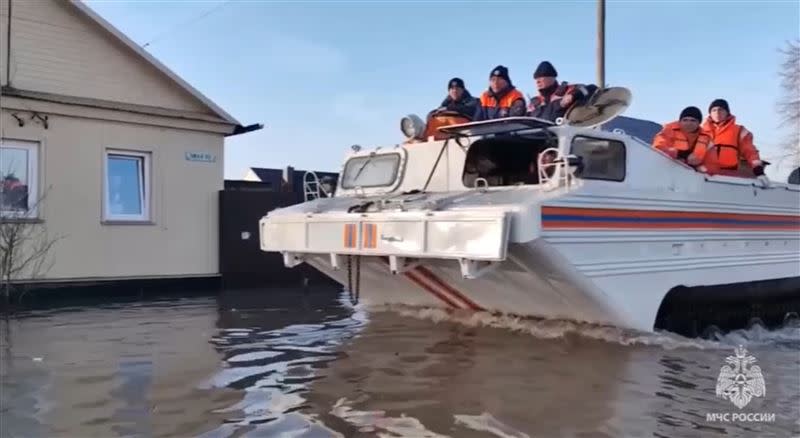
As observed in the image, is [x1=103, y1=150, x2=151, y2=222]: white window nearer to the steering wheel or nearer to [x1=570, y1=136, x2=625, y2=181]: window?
the steering wheel

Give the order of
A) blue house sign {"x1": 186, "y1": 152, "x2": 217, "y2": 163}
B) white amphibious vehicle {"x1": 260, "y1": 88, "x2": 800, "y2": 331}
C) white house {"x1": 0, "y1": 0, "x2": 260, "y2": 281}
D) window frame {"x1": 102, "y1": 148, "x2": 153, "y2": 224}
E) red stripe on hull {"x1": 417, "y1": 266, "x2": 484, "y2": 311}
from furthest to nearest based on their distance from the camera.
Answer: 1. blue house sign {"x1": 186, "y1": 152, "x2": 217, "y2": 163}
2. window frame {"x1": 102, "y1": 148, "x2": 153, "y2": 224}
3. white house {"x1": 0, "y1": 0, "x2": 260, "y2": 281}
4. red stripe on hull {"x1": 417, "y1": 266, "x2": 484, "y2": 311}
5. white amphibious vehicle {"x1": 260, "y1": 88, "x2": 800, "y2": 331}

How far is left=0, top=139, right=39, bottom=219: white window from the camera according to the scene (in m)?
10.5

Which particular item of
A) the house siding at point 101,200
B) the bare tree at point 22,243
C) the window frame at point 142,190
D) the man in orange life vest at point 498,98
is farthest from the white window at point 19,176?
the man in orange life vest at point 498,98

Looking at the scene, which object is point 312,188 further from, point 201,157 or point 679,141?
point 201,157

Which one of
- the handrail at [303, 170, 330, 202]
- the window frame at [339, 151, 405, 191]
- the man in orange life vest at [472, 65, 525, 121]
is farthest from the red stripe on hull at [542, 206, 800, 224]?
the handrail at [303, 170, 330, 202]

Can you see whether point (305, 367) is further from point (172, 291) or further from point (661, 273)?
point (172, 291)

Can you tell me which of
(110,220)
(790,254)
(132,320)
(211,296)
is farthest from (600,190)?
(110,220)

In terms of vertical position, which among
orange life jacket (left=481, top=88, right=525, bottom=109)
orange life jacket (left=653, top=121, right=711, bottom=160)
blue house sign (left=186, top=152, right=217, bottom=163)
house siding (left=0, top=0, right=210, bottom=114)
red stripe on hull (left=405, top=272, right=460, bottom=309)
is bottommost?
red stripe on hull (left=405, top=272, right=460, bottom=309)

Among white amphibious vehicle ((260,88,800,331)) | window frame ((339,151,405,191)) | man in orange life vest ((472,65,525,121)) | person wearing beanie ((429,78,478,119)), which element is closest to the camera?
white amphibious vehicle ((260,88,800,331))

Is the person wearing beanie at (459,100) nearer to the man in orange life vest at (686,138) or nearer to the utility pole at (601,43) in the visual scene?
the man in orange life vest at (686,138)

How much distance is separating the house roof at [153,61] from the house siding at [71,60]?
11 centimetres

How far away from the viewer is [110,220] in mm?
11445

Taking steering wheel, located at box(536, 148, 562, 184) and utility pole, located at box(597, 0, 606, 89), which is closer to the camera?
steering wheel, located at box(536, 148, 562, 184)

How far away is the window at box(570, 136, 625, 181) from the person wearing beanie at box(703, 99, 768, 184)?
2134 mm
